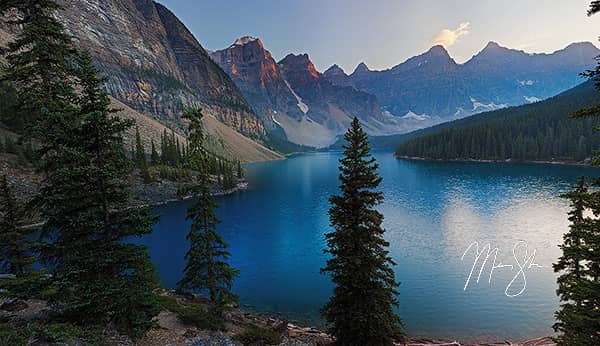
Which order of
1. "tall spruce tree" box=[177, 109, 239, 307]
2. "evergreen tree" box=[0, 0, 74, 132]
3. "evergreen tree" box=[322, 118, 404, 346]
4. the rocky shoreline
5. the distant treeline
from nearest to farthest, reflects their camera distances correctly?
the rocky shoreline < "evergreen tree" box=[0, 0, 74, 132] < "evergreen tree" box=[322, 118, 404, 346] < "tall spruce tree" box=[177, 109, 239, 307] < the distant treeline

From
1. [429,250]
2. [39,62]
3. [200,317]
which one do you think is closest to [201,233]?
[200,317]

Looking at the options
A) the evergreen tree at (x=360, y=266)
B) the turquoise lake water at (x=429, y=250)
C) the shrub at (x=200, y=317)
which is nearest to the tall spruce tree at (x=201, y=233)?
the shrub at (x=200, y=317)

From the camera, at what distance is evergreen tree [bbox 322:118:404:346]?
54.1 ft

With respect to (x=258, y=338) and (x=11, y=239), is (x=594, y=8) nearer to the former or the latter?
(x=258, y=338)

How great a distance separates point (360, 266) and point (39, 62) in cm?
1936

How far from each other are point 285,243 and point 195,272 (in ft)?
108

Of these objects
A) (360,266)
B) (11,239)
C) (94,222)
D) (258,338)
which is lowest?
(258,338)

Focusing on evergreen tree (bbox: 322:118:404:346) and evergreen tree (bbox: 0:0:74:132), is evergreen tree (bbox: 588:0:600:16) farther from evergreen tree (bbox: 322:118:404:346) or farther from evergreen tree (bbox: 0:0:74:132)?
evergreen tree (bbox: 0:0:74:132)

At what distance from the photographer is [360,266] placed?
1667 centimetres

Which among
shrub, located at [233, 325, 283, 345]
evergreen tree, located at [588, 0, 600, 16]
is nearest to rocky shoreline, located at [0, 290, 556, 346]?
shrub, located at [233, 325, 283, 345]

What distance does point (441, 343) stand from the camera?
24000 mm
